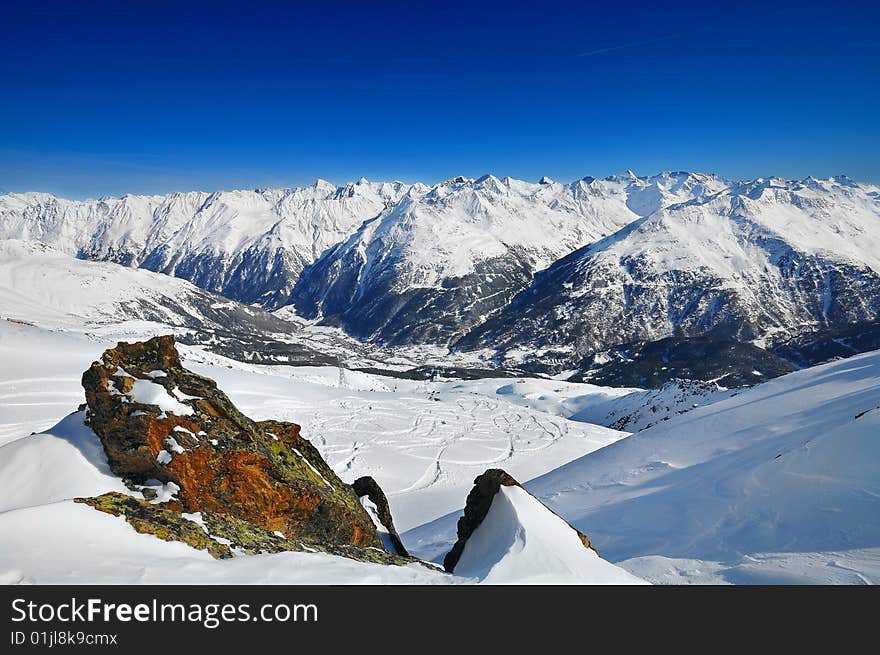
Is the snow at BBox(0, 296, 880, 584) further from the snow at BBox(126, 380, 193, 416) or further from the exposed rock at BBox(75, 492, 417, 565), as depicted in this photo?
the snow at BBox(126, 380, 193, 416)

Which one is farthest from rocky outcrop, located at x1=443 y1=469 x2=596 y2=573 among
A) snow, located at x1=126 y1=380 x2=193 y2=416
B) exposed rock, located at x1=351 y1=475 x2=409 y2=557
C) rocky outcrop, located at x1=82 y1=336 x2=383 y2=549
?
snow, located at x1=126 y1=380 x2=193 y2=416

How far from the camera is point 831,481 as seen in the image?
13.1m

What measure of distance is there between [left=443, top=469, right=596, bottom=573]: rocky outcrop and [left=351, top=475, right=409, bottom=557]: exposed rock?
140 inches

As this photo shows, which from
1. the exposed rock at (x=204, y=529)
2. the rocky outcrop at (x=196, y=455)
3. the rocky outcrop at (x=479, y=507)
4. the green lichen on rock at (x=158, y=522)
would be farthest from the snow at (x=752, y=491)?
the green lichen on rock at (x=158, y=522)

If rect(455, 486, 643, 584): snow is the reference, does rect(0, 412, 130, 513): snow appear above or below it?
above

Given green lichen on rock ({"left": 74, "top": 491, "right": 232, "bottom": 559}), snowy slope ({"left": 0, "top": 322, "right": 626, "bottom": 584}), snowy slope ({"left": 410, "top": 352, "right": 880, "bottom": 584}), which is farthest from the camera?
snowy slope ({"left": 410, "top": 352, "right": 880, "bottom": 584})

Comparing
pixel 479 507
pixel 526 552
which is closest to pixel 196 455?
pixel 479 507

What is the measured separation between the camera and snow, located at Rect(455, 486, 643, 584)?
25.6 feet

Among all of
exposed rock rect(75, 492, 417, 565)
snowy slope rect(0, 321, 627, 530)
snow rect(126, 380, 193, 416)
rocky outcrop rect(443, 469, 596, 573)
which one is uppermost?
snow rect(126, 380, 193, 416)

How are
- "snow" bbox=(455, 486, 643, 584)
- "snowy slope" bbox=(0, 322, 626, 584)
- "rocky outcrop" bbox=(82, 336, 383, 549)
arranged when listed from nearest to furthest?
"snowy slope" bbox=(0, 322, 626, 584)
"snow" bbox=(455, 486, 643, 584)
"rocky outcrop" bbox=(82, 336, 383, 549)
